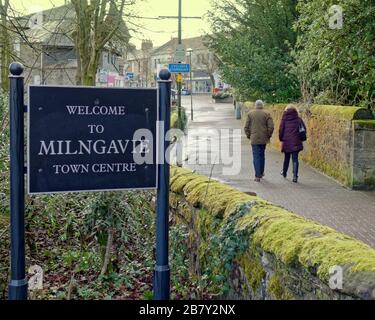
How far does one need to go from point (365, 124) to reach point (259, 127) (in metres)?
2.34

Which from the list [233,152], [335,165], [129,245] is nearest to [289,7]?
[233,152]

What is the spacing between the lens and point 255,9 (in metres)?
20.6

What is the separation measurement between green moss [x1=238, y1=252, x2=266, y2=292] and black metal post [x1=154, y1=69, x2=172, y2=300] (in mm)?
723

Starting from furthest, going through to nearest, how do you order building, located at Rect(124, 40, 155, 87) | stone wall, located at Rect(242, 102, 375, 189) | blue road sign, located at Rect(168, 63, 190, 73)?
building, located at Rect(124, 40, 155, 87)
blue road sign, located at Rect(168, 63, 190, 73)
stone wall, located at Rect(242, 102, 375, 189)

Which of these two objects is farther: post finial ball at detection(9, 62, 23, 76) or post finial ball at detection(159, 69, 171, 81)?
post finial ball at detection(159, 69, 171, 81)

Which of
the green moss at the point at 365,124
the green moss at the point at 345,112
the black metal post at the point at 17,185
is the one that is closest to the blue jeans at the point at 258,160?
the green moss at the point at 345,112

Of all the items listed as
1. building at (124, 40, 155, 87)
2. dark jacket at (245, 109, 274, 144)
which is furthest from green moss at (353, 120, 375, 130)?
building at (124, 40, 155, 87)

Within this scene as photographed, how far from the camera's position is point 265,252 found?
3932 mm

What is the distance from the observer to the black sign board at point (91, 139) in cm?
344

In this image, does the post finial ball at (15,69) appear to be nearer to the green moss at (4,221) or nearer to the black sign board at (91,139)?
the black sign board at (91,139)

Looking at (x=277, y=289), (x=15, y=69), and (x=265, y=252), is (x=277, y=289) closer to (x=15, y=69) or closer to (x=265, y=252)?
(x=265, y=252)

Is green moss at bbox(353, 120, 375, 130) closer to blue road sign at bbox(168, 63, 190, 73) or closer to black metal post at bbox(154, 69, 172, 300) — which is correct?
blue road sign at bbox(168, 63, 190, 73)

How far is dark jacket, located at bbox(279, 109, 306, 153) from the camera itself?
1209 centimetres

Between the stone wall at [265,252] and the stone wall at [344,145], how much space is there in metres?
5.78
